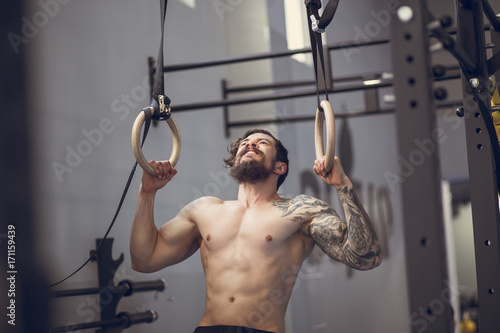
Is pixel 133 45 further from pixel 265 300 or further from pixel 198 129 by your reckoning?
pixel 265 300

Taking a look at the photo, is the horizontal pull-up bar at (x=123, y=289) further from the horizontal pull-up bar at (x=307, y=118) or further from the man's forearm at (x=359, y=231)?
the horizontal pull-up bar at (x=307, y=118)

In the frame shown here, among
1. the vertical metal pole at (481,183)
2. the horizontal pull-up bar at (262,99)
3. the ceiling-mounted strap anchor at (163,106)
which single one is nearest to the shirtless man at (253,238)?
the ceiling-mounted strap anchor at (163,106)

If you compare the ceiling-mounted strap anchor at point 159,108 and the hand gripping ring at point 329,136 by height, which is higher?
the ceiling-mounted strap anchor at point 159,108

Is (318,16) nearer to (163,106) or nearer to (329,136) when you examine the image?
(329,136)

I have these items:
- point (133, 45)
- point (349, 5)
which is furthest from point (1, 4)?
point (349, 5)

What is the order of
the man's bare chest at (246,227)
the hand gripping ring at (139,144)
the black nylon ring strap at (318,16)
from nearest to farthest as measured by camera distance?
the black nylon ring strap at (318,16), the hand gripping ring at (139,144), the man's bare chest at (246,227)

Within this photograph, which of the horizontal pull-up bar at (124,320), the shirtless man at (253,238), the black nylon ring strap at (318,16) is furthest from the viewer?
the horizontal pull-up bar at (124,320)

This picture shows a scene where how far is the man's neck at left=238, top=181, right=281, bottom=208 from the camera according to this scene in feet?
7.91

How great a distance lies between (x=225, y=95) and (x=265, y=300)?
2.16 meters

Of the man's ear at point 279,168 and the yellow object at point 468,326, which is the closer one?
the man's ear at point 279,168

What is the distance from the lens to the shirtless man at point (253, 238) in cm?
213

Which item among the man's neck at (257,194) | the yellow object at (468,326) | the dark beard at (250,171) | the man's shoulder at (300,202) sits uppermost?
the dark beard at (250,171)

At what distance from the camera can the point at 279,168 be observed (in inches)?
96.6

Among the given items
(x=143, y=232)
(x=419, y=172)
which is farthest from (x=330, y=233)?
(x=419, y=172)
